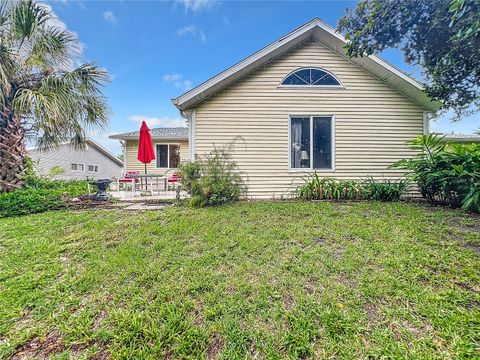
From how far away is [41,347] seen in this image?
204cm

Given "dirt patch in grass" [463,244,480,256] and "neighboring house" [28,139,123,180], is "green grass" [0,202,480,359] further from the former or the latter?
"neighboring house" [28,139,123,180]

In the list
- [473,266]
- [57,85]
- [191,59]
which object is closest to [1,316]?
[473,266]

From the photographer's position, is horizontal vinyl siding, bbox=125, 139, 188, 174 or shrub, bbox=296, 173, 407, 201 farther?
horizontal vinyl siding, bbox=125, 139, 188, 174

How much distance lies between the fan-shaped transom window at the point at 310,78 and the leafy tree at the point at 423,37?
6.89 ft

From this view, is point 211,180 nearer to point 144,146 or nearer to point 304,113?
point 144,146

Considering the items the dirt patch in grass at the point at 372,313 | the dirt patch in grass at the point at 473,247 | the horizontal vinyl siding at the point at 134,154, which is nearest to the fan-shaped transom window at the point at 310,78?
the dirt patch in grass at the point at 473,247

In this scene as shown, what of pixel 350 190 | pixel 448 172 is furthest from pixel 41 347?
pixel 448 172

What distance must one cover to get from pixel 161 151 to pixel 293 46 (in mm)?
9722

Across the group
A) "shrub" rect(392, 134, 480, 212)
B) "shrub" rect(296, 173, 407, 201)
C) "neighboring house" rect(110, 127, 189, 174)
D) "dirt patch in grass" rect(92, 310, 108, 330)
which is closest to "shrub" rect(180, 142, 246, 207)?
"shrub" rect(296, 173, 407, 201)

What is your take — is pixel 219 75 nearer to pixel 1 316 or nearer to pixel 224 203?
pixel 224 203

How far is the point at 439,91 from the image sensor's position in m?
5.59

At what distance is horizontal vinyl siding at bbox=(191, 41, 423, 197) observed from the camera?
7027 mm

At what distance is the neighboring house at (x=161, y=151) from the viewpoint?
13.5m

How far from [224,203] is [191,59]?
1117cm
